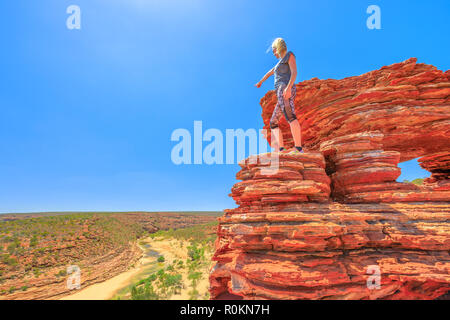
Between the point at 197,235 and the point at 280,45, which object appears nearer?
the point at 280,45

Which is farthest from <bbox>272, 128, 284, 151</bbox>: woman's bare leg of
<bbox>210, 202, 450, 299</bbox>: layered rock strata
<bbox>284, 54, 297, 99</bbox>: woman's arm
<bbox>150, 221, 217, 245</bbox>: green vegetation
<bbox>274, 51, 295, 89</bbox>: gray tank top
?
<bbox>150, 221, 217, 245</bbox>: green vegetation

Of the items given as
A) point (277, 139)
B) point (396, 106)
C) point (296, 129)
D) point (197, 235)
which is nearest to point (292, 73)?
point (296, 129)

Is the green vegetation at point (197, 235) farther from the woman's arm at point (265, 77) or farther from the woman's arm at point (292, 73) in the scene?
the woman's arm at point (292, 73)

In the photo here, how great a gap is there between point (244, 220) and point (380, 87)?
26.5 feet

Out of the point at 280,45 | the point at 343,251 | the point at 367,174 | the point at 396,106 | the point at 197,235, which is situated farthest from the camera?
the point at 197,235

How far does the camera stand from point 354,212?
496 cm

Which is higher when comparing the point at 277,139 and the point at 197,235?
the point at 277,139

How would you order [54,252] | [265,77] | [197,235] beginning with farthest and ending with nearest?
[197,235], [54,252], [265,77]

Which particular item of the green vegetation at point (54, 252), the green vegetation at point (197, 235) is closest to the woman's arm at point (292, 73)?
the green vegetation at point (54, 252)

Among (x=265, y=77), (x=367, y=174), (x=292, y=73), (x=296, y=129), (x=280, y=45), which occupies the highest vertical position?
(x=280, y=45)

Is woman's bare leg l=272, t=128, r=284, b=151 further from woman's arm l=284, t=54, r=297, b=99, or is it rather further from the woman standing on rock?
woman's arm l=284, t=54, r=297, b=99

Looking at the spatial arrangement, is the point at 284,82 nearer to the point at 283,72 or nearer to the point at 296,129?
the point at 283,72

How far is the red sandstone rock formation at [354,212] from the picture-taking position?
4.24 metres

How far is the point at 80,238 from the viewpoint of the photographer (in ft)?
101
